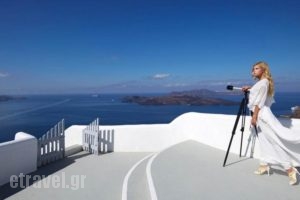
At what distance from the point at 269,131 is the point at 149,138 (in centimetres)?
349

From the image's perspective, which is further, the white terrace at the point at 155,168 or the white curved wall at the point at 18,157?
the white curved wall at the point at 18,157

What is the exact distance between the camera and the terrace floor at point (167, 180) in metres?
2.89

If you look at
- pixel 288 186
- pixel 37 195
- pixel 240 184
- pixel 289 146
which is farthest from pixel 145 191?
pixel 289 146

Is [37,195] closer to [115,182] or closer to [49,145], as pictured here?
[115,182]

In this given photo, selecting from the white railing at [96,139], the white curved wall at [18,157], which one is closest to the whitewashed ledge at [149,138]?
the white curved wall at [18,157]

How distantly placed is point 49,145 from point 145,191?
2.85 metres

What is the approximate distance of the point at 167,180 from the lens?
3.33 metres

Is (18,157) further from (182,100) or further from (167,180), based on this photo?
(182,100)

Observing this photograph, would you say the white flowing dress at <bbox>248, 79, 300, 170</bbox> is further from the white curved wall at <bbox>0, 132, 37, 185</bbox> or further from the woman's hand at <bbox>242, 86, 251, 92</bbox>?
the white curved wall at <bbox>0, 132, 37, 185</bbox>

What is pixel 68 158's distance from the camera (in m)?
5.61

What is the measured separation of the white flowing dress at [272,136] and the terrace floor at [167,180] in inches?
12.0

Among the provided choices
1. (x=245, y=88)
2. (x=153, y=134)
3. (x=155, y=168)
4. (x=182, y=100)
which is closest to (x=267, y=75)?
(x=245, y=88)

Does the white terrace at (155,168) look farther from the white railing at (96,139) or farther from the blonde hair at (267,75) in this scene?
the blonde hair at (267,75)

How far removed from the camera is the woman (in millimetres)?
3098
